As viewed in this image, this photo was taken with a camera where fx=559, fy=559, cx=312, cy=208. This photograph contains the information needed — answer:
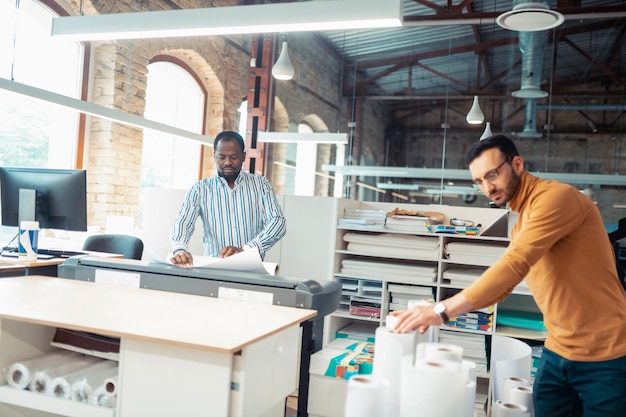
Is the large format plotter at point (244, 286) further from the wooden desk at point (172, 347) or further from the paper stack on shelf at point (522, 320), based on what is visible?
the paper stack on shelf at point (522, 320)

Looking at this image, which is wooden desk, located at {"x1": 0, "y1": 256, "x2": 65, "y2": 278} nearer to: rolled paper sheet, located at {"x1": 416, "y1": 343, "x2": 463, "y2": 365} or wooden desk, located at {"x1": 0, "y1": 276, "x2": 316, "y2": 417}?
wooden desk, located at {"x1": 0, "y1": 276, "x2": 316, "y2": 417}

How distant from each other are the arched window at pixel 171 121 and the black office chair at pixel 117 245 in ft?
9.69

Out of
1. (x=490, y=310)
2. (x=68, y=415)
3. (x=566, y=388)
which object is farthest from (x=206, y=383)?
(x=490, y=310)

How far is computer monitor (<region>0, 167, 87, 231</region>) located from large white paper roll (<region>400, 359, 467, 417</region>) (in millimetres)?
2568

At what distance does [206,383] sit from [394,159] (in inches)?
273

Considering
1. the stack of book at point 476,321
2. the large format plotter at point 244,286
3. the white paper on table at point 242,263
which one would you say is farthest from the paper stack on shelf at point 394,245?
the white paper on table at point 242,263

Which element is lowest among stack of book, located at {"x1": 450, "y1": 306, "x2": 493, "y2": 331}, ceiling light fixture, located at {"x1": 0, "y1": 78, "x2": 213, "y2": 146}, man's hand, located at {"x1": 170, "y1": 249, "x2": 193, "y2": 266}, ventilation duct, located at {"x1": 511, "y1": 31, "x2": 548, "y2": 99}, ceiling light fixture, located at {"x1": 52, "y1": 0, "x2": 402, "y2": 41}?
stack of book, located at {"x1": 450, "y1": 306, "x2": 493, "y2": 331}

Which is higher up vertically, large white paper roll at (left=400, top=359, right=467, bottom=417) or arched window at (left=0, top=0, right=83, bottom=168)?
arched window at (left=0, top=0, right=83, bottom=168)

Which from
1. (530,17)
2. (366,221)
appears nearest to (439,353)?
(366,221)

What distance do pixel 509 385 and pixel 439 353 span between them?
49 cm

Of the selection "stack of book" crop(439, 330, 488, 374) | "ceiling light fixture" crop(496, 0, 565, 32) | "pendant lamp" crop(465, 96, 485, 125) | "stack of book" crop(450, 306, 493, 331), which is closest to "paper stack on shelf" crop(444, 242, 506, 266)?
"stack of book" crop(450, 306, 493, 331)

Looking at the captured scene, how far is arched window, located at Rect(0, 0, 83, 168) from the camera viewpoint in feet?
17.1

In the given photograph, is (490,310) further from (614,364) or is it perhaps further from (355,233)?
(614,364)

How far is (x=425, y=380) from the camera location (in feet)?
4.34
